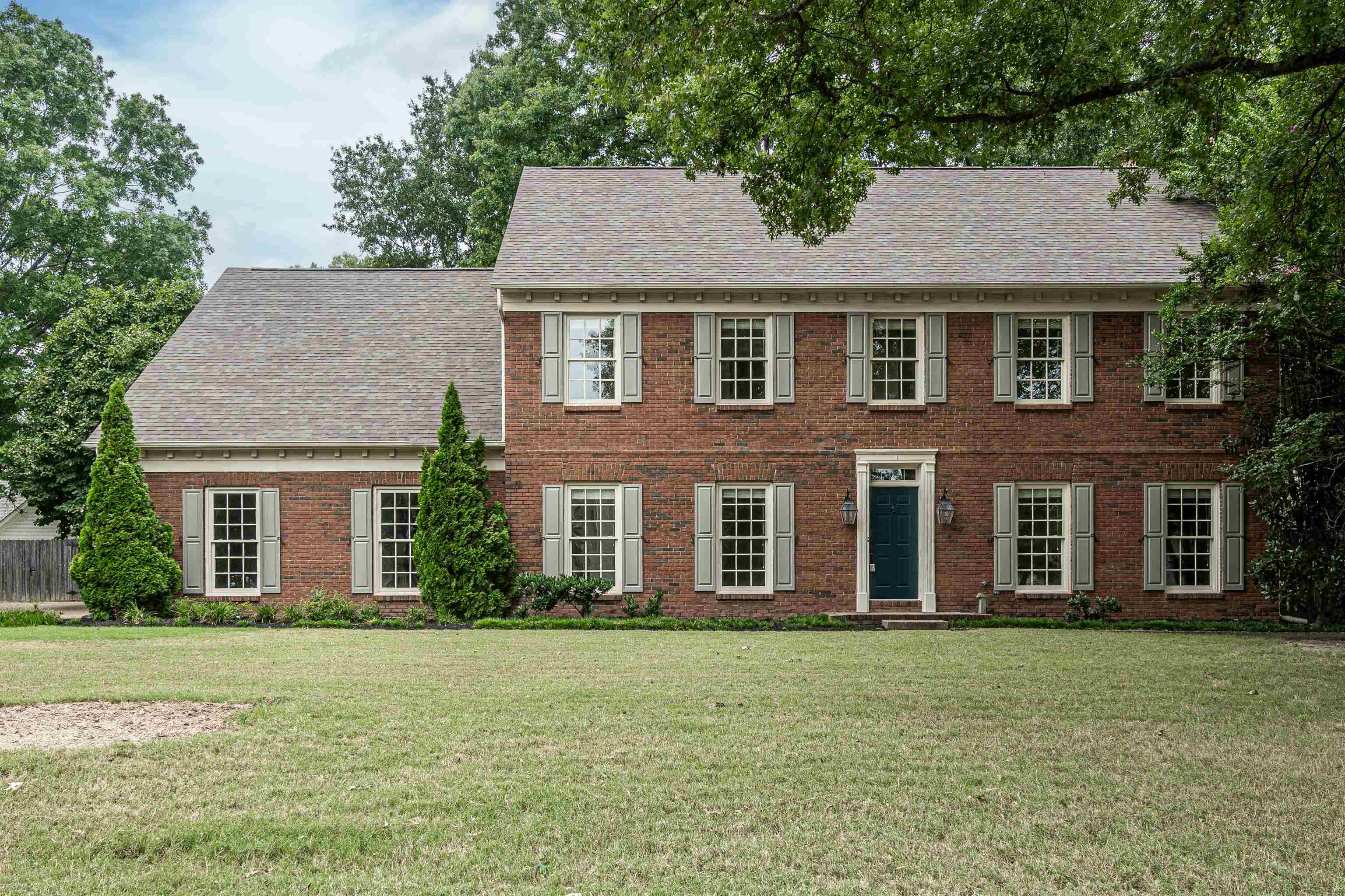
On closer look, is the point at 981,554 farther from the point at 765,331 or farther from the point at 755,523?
the point at 765,331

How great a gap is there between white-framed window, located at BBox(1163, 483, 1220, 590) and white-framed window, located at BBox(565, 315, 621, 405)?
9.15 metres

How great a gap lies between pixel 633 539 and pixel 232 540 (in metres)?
6.68

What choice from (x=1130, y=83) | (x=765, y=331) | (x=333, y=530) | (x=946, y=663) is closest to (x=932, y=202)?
(x=765, y=331)

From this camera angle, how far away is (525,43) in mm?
33312

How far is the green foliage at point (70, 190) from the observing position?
2689cm

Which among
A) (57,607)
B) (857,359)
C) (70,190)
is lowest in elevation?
(57,607)

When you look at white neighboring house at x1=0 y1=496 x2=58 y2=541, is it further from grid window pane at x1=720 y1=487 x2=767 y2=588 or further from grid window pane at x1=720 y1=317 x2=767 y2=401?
grid window pane at x1=720 y1=317 x2=767 y2=401

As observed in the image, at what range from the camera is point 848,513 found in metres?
15.3

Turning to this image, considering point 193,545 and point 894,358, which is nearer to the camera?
point 894,358

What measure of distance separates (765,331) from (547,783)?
11051 millimetres

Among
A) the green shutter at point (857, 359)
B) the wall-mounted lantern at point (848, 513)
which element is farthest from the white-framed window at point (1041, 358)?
the wall-mounted lantern at point (848, 513)

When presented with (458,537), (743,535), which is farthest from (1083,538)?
(458,537)

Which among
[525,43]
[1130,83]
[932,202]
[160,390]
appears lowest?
[160,390]

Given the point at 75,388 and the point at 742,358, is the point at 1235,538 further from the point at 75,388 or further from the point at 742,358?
the point at 75,388
